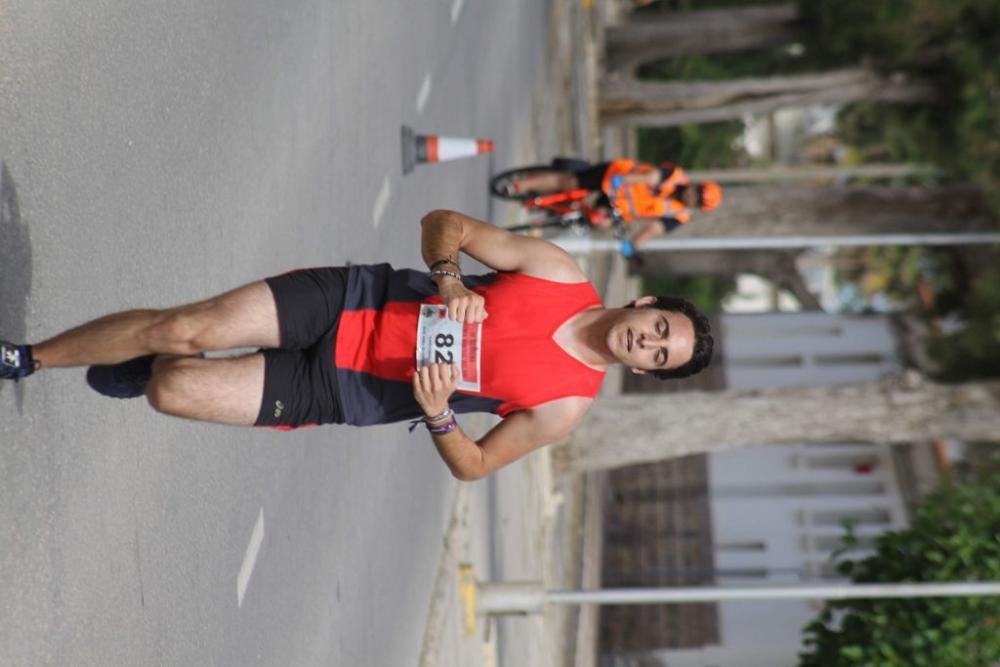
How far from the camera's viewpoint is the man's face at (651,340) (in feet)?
17.0

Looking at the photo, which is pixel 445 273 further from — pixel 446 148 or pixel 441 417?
pixel 446 148

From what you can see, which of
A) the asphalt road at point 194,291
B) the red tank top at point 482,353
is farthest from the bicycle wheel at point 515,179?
the red tank top at point 482,353

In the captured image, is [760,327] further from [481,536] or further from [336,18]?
[336,18]

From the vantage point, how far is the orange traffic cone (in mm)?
10906

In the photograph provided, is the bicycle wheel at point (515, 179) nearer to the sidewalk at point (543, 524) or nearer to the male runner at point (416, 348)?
the sidewalk at point (543, 524)

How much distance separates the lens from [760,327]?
113 feet

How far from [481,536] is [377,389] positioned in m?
6.55

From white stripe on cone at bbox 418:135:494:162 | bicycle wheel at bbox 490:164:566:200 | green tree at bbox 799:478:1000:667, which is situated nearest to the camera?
green tree at bbox 799:478:1000:667

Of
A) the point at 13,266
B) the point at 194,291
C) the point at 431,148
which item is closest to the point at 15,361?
the point at 13,266

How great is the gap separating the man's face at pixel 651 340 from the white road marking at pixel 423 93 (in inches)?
254

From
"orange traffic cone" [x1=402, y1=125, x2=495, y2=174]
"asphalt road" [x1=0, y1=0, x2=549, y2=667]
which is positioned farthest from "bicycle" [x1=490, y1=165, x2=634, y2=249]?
"asphalt road" [x1=0, y1=0, x2=549, y2=667]

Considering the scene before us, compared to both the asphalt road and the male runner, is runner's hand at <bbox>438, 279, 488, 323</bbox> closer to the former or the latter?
the male runner

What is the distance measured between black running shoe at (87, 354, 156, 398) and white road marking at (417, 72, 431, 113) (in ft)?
21.4

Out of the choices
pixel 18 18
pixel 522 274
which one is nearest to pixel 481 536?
pixel 522 274
